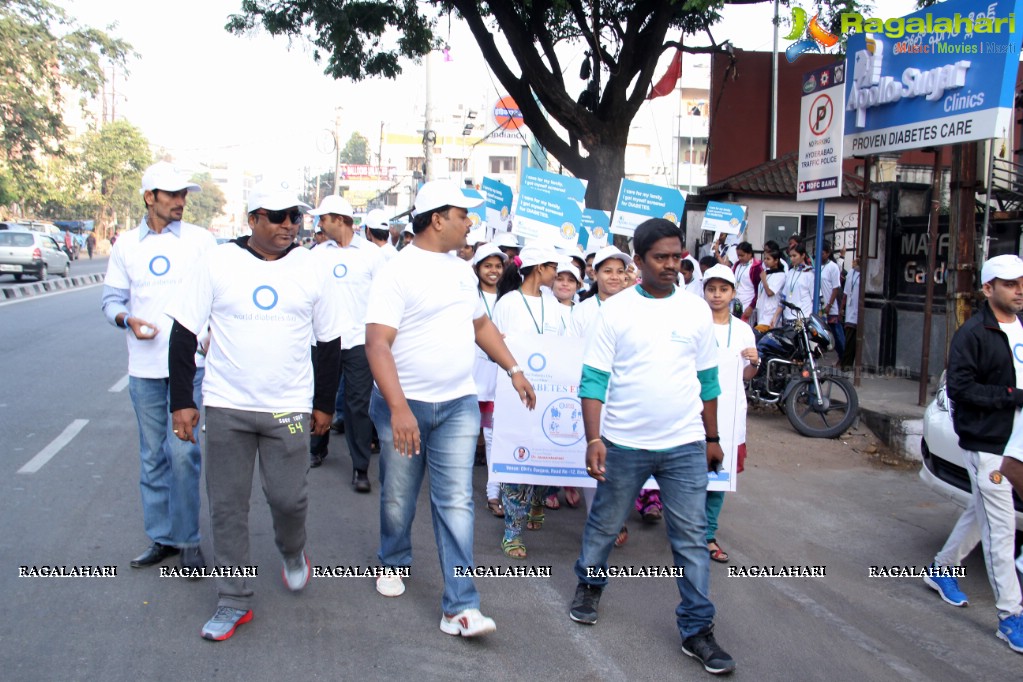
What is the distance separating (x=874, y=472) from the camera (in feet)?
26.6

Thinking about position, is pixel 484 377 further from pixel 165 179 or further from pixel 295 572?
pixel 165 179

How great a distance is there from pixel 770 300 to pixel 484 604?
27.4 feet

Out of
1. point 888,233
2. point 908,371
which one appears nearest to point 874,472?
point 908,371

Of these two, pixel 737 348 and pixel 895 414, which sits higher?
pixel 737 348

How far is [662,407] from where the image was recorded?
402 cm

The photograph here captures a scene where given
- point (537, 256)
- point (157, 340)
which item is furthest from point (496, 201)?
point (157, 340)

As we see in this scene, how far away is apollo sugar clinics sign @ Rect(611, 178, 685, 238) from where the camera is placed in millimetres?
10836

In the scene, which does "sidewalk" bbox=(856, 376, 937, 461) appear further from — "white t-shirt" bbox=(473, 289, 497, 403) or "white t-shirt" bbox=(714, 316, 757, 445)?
"white t-shirt" bbox=(473, 289, 497, 403)

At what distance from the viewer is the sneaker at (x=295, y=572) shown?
4449 millimetres

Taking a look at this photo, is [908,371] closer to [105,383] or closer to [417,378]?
[417,378]

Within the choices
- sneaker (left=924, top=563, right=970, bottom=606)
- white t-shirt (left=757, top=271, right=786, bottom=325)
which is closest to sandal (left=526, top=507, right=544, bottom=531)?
sneaker (left=924, top=563, right=970, bottom=606)

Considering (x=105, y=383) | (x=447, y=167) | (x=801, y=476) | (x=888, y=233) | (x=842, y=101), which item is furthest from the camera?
(x=447, y=167)

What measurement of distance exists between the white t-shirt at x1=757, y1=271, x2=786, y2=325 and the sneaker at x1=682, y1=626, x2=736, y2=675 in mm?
8337

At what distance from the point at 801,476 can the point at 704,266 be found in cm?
531
